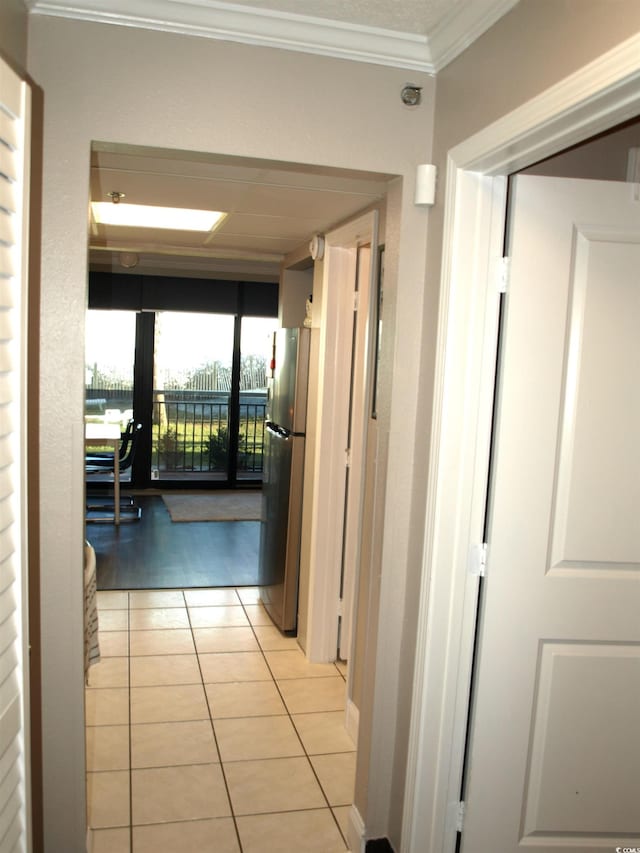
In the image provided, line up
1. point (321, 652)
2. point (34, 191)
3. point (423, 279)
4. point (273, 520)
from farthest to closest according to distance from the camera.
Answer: point (273, 520) → point (321, 652) → point (423, 279) → point (34, 191)

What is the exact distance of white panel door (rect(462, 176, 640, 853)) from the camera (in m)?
2.05

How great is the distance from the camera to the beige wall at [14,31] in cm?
172

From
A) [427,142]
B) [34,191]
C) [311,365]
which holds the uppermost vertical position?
[427,142]

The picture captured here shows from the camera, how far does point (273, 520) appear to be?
15.3ft

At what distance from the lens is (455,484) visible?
2139 mm

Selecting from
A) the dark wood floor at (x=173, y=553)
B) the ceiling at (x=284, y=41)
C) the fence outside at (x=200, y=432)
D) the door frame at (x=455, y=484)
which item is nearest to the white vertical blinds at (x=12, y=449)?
the ceiling at (x=284, y=41)

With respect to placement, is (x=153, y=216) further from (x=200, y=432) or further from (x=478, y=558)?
(x=200, y=432)

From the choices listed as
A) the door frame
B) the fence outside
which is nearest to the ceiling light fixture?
the door frame

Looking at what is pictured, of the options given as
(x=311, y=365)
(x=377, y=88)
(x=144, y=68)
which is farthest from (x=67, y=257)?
(x=311, y=365)

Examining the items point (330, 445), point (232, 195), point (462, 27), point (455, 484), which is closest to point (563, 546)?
point (455, 484)

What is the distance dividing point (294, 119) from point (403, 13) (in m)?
0.40

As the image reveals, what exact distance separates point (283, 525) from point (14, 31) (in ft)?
10.1

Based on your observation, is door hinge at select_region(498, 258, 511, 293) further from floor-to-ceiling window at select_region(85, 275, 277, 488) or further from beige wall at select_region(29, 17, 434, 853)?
floor-to-ceiling window at select_region(85, 275, 277, 488)

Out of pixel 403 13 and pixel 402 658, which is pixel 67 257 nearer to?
pixel 403 13
